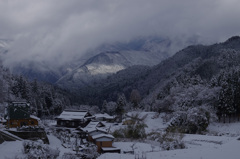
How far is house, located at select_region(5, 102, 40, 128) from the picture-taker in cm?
3521

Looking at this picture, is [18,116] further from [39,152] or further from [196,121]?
[196,121]

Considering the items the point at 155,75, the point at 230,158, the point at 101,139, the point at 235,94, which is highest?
the point at 155,75

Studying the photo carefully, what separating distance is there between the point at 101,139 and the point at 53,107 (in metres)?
A: 49.1

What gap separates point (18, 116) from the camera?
35656mm

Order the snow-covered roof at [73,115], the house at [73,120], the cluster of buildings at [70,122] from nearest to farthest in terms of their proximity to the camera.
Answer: the cluster of buildings at [70,122] < the house at [73,120] < the snow-covered roof at [73,115]

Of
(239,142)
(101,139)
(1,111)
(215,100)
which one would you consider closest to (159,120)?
(215,100)

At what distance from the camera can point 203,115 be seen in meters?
36.1

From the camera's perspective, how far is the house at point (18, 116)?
35.2 m

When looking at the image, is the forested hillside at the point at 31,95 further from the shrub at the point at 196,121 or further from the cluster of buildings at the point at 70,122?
the shrub at the point at 196,121

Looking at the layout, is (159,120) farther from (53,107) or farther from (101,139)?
(53,107)

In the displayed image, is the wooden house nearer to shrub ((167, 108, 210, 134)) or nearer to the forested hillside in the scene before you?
shrub ((167, 108, 210, 134))

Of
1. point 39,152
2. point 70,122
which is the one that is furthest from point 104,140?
point 70,122

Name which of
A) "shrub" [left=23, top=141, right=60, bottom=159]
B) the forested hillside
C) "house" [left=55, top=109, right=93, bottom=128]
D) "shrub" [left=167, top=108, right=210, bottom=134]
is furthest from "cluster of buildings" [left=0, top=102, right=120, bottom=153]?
the forested hillside

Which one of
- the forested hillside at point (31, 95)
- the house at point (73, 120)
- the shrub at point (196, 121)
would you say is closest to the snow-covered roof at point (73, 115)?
the house at point (73, 120)
